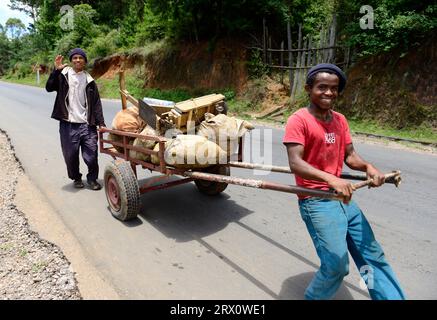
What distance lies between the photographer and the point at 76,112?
5426 millimetres

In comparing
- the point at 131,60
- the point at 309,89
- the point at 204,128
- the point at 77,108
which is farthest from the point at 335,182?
the point at 131,60

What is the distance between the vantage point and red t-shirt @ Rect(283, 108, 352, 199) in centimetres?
248

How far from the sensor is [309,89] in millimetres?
2559

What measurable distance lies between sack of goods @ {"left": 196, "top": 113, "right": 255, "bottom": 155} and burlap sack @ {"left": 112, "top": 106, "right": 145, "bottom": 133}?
→ 3.26 feet

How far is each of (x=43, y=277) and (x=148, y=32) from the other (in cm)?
2259

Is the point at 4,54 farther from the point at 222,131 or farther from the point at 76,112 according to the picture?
the point at 222,131

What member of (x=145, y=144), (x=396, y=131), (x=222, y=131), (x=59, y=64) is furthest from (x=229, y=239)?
(x=396, y=131)

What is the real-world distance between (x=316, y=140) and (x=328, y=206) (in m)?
0.46

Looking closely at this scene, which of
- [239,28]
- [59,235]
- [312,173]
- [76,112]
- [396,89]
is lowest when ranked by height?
[59,235]

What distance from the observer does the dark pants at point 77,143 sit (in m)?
5.46

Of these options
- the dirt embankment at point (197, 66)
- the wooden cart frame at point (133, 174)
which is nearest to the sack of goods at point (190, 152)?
the wooden cart frame at point (133, 174)

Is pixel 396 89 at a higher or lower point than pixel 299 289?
higher

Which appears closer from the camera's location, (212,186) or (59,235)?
(59,235)

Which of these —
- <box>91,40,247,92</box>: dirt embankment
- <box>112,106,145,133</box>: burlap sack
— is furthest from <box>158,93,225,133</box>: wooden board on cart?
<box>91,40,247,92</box>: dirt embankment
